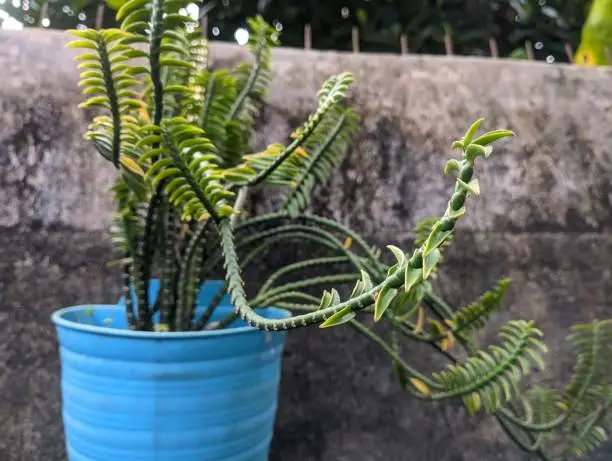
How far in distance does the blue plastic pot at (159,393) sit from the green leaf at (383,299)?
0.34 m

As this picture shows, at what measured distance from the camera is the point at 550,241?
1123 mm

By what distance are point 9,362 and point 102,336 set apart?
1.47 feet

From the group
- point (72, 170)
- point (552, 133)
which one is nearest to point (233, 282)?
point (72, 170)

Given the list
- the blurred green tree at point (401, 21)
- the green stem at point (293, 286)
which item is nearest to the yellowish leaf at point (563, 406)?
the green stem at point (293, 286)

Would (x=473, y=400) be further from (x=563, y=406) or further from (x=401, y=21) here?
(x=401, y=21)

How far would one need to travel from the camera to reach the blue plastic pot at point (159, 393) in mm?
636

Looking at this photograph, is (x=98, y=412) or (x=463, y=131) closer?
(x=98, y=412)

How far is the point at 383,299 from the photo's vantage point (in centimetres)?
37

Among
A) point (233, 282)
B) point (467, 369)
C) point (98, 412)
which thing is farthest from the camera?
point (467, 369)

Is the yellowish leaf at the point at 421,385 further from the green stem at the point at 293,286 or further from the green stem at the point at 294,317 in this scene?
the green stem at the point at 294,317

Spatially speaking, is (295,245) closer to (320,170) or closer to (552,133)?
(320,170)

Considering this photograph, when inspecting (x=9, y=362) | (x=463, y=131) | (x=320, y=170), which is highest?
(x=463, y=131)

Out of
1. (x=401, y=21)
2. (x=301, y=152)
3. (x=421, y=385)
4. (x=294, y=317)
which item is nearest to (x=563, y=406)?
(x=421, y=385)

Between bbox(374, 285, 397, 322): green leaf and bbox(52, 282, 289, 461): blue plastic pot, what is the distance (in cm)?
34
